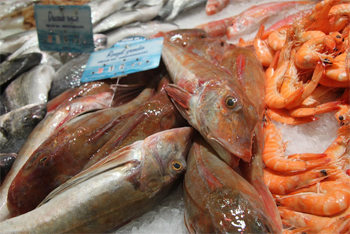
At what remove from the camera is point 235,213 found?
1308 mm

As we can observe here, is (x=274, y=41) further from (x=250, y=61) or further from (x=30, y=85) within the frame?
(x=30, y=85)

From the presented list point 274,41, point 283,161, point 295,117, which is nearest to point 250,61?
point 274,41

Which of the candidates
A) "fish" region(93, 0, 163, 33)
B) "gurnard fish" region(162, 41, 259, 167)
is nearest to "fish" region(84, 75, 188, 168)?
"gurnard fish" region(162, 41, 259, 167)

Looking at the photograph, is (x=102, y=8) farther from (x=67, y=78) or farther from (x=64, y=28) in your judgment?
(x=67, y=78)

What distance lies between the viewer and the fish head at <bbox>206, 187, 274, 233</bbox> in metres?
1.26

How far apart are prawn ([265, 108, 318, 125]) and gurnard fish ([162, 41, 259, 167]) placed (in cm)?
55

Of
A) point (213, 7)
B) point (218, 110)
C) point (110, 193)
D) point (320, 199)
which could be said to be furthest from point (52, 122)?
point (213, 7)

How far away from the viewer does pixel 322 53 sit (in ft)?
7.18

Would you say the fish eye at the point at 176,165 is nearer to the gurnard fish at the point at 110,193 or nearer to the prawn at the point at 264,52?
the gurnard fish at the point at 110,193

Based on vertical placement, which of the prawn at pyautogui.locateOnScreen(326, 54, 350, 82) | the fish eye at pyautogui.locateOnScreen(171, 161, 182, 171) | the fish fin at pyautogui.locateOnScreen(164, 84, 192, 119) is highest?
the prawn at pyautogui.locateOnScreen(326, 54, 350, 82)

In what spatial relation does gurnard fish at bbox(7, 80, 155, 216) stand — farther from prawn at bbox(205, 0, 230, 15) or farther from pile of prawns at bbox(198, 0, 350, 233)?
prawn at bbox(205, 0, 230, 15)

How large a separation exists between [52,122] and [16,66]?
53.4 inches

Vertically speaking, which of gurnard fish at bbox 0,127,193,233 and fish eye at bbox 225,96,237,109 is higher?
fish eye at bbox 225,96,237,109

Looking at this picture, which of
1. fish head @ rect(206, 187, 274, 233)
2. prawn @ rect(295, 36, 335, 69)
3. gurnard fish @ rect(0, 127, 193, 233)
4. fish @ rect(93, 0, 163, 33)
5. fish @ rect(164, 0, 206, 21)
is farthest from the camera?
fish @ rect(164, 0, 206, 21)
